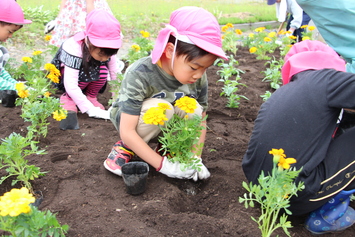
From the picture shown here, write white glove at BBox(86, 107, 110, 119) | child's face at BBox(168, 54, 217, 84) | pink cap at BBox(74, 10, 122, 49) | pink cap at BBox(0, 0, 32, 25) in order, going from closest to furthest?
child's face at BBox(168, 54, 217, 84)
pink cap at BBox(74, 10, 122, 49)
pink cap at BBox(0, 0, 32, 25)
white glove at BBox(86, 107, 110, 119)

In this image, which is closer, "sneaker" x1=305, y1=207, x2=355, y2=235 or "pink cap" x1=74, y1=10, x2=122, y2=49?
"sneaker" x1=305, y1=207, x2=355, y2=235

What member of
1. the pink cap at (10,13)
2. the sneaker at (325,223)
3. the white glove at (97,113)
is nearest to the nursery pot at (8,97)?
the pink cap at (10,13)

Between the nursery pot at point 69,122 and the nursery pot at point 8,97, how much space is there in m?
0.74

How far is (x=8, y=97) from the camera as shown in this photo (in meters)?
3.32

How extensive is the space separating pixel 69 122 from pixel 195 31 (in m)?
1.56

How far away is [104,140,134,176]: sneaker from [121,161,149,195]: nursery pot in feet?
0.38

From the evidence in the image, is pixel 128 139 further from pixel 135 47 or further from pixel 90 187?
pixel 135 47

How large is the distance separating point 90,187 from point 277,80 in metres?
2.89

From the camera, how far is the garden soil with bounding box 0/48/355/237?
1807 mm

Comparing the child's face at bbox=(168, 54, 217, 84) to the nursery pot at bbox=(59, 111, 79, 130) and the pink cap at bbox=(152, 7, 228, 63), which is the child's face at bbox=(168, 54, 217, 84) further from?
the nursery pot at bbox=(59, 111, 79, 130)

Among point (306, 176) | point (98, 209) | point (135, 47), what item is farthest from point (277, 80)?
point (98, 209)

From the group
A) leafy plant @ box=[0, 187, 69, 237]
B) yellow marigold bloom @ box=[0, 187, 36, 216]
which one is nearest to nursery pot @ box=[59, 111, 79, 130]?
leafy plant @ box=[0, 187, 69, 237]

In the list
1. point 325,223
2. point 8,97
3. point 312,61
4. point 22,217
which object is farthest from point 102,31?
point 325,223

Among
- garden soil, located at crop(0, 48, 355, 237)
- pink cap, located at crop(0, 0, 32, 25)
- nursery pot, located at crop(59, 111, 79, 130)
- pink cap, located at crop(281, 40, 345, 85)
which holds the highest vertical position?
pink cap, located at crop(281, 40, 345, 85)
